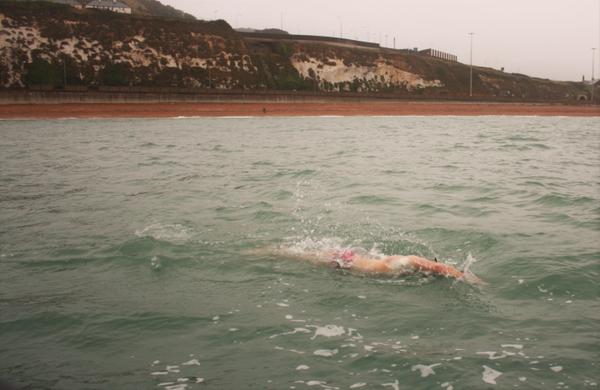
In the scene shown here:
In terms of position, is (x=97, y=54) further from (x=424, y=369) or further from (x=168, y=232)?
(x=424, y=369)

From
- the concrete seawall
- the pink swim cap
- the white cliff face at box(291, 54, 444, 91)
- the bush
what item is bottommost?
the pink swim cap

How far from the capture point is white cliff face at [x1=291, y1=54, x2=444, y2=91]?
85.0 metres

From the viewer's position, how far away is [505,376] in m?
4.07

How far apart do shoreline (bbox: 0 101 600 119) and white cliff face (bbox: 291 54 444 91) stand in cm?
2538

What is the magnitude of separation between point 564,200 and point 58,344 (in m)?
9.86

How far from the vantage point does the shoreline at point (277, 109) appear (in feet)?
144

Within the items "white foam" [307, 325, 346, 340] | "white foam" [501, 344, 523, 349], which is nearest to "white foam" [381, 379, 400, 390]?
"white foam" [307, 325, 346, 340]

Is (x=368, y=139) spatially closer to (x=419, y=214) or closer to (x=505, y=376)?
(x=419, y=214)

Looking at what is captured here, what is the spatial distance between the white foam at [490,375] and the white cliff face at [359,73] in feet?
267

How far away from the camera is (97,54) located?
210ft

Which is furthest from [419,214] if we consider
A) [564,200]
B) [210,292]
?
[210,292]

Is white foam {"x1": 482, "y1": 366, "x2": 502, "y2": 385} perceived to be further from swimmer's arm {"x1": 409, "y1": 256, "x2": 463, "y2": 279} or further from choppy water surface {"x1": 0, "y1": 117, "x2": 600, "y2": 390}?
swimmer's arm {"x1": 409, "y1": 256, "x2": 463, "y2": 279}

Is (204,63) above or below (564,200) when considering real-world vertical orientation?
above

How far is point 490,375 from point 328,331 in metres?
1.49
